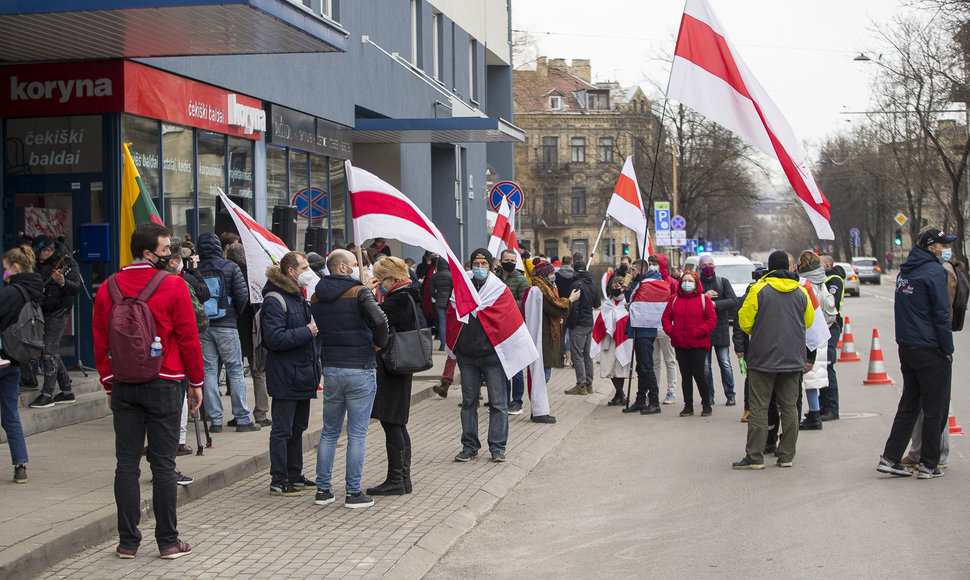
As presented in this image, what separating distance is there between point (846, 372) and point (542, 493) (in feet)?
32.5

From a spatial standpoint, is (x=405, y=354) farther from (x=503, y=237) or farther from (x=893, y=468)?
(x=503, y=237)

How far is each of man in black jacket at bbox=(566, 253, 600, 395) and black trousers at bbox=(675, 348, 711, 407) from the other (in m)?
2.23

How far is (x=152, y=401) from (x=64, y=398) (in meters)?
5.43

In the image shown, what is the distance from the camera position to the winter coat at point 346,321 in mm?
7406

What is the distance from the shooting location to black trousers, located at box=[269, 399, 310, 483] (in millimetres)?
7832

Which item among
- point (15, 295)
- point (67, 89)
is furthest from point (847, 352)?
point (15, 295)

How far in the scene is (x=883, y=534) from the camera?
660 cm

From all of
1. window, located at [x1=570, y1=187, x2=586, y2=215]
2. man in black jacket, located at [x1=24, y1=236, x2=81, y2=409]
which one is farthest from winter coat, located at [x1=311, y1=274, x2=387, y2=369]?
window, located at [x1=570, y1=187, x2=586, y2=215]

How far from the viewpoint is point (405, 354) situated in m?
7.76

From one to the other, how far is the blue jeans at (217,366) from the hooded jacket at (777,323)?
472cm

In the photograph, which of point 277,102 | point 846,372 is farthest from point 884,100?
point 277,102

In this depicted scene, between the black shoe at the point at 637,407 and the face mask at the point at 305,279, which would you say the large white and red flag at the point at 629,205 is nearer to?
the black shoe at the point at 637,407

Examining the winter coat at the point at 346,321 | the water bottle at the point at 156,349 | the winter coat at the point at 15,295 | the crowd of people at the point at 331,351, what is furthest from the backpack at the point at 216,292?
the water bottle at the point at 156,349

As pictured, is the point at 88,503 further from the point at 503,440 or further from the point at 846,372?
the point at 846,372
